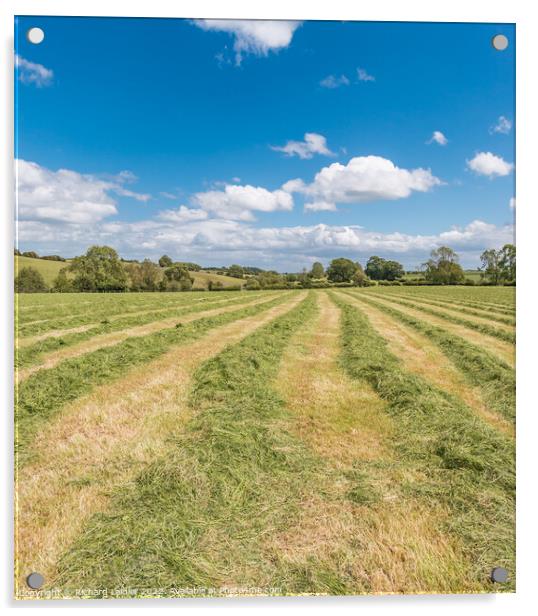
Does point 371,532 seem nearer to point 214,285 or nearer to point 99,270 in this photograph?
point 214,285

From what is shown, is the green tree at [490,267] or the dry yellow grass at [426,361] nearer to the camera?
the green tree at [490,267]

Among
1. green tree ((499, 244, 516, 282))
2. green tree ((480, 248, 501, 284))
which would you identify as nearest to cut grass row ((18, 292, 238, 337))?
green tree ((480, 248, 501, 284))

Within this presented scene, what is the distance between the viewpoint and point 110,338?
15.7ft

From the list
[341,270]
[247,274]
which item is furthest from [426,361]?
[247,274]

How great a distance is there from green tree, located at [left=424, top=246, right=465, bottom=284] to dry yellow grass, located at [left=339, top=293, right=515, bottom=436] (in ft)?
2.18

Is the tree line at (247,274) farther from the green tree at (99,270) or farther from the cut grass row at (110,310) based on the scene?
the cut grass row at (110,310)

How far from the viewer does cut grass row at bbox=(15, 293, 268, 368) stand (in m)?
3.04

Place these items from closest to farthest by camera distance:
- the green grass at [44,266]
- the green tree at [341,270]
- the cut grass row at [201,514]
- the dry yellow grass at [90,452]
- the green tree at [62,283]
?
1. the cut grass row at [201,514]
2. the dry yellow grass at [90,452]
3. the green grass at [44,266]
4. the green tree at [62,283]
5. the green tree at [341,270]

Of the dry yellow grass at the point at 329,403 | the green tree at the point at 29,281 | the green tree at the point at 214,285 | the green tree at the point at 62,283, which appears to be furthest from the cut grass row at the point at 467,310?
the green tree at the point at 29,281

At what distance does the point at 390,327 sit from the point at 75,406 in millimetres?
3467

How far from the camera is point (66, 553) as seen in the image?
2215 millimetres

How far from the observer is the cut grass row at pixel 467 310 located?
318cm

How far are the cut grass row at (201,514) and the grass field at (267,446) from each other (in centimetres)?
1

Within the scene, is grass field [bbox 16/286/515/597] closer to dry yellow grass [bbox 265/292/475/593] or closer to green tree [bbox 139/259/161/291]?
dry yellow grass [bbox 265/292/475/593]
